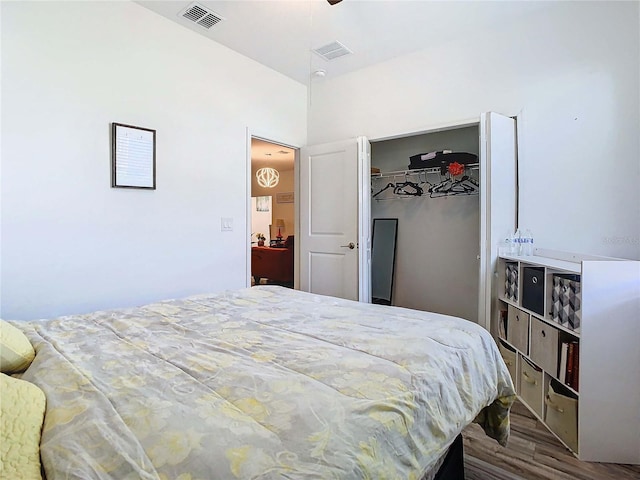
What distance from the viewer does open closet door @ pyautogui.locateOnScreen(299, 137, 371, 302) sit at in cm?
353

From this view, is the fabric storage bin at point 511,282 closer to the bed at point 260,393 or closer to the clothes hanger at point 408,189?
the bed at point 260,393

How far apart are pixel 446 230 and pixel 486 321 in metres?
1.32

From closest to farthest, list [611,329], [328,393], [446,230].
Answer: [328,393]
[611,329]
[446,230]

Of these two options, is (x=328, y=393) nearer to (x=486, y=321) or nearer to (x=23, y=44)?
(x=486, y=321)

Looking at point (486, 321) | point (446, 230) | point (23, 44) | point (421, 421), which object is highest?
point (23, 44)

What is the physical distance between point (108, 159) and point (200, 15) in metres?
1.34

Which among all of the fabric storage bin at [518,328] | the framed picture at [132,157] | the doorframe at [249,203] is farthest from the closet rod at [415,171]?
the framed picture at [132,157]

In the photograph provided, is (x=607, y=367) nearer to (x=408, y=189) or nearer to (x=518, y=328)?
(x=518, y=328)

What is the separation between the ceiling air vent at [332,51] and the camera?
127 inches

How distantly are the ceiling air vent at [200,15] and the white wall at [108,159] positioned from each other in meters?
0.17

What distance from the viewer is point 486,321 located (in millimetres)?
2771

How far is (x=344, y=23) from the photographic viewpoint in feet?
9.43

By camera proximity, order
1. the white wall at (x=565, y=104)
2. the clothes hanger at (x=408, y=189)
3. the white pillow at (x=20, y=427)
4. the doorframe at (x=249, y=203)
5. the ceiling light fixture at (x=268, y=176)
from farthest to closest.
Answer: the ceiling light fixture at (x=268, y=176) < the clothes hanger at (x=408, y=189) < the doorframe at (x=249, y=203) < the white wall at (x=565, y=104) < the white pillow at (x=20, y=427)

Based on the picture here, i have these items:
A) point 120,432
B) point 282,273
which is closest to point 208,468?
point 120,432
